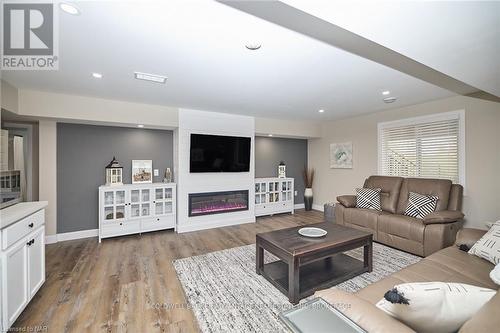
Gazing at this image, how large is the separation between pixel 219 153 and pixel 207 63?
2.32 meters

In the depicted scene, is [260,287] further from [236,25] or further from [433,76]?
[433,76]

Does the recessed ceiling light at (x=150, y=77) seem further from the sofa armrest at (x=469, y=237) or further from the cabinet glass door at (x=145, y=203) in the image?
the sofa armrest at (x=469, y=237)

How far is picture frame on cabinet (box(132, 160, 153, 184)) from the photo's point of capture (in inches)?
162

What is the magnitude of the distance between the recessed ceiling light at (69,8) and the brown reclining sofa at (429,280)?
234 centimetres

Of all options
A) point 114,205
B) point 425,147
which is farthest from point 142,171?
point 425,147

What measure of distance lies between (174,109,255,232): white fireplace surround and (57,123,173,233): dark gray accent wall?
0.78 meters

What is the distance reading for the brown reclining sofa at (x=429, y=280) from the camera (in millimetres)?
734

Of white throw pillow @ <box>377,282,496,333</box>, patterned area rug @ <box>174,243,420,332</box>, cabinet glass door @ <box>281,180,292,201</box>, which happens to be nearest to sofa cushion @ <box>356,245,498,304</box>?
white throw pillow @ <box>377,282,496,333</box>

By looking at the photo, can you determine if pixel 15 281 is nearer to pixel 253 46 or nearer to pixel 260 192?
pixel 253 46

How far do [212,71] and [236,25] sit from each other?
87 centimetres

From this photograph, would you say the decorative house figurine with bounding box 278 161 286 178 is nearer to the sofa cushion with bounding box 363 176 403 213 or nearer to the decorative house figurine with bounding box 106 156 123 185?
the sofa cushion with bounding box 363 176 403 213

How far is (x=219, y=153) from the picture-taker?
4.43m

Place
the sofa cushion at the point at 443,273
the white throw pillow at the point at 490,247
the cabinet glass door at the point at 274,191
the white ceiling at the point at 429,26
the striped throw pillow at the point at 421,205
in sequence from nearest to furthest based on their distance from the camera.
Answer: the white ceiling at the point at 429,26, the sofa cushion at the point at 443,273, the white throw pillow at the point at 490,247, the striped throw pillow at the point at 421,205, the cabinet glass door at the point at 274,191

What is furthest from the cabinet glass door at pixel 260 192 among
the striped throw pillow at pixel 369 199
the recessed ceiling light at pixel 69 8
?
the recessed ceiling light at pixel 69 8
